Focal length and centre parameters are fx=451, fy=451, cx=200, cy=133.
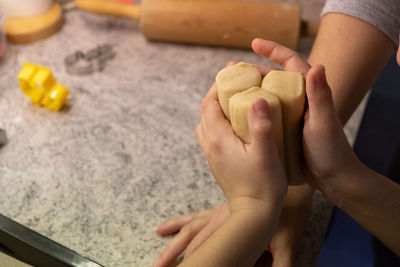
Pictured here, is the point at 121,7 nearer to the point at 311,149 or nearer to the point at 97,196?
the point at 97,196

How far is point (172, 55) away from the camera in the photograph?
3.53ft

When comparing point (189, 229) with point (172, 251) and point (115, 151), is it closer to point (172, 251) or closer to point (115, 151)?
point (172, 251)

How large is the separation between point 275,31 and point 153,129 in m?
0.37

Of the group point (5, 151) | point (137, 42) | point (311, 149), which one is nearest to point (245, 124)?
point (311, 149)

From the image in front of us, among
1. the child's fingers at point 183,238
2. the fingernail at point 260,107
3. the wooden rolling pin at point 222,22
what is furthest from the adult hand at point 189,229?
the wooden rolling pin at point 222,22

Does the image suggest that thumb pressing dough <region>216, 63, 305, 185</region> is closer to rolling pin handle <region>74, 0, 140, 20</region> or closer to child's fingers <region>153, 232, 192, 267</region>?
child's fingers <region>153, 232, 192, 267</region>

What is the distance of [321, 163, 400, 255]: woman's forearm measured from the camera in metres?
0.53

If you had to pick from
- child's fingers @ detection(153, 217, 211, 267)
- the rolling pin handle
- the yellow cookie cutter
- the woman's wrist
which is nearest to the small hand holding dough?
the woman's wrist

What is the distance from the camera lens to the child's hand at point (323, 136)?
458 millimetres

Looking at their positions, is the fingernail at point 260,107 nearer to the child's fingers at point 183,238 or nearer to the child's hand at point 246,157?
the child's hand at point 246,157

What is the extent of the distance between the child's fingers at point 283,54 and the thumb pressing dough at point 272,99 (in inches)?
2.0

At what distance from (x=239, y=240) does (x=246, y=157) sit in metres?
0.09

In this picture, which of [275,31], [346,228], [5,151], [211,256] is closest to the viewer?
[211,256]

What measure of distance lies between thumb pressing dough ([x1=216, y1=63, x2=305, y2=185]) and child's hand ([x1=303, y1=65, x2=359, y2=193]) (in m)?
0.02
